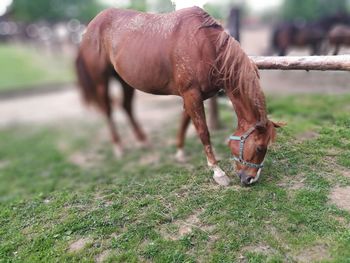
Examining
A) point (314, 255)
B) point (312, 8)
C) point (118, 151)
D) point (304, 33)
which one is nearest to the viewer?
point (314, 255)

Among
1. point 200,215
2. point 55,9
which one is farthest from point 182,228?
point 55,9

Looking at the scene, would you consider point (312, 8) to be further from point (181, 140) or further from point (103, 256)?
point (103, 256)

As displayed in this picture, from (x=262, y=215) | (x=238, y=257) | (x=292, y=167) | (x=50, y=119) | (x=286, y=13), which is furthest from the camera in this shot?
(x=286, y=13)

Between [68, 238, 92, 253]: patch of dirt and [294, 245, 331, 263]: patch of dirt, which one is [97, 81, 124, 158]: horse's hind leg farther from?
[294, 245, 331, 263]: patch of dirt

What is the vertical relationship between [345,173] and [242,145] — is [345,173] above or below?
below

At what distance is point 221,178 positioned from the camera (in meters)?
3.00

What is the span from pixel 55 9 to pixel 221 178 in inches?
672

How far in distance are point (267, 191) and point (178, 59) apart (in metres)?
1.31

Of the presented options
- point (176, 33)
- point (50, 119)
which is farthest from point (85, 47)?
point (50, 119)

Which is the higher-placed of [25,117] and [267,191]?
[267,191]

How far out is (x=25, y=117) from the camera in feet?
26.8

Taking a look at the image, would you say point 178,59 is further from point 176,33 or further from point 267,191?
point 267,191

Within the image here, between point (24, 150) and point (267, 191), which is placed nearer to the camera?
point (267, 191)

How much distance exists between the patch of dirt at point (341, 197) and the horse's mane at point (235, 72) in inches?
32.3
